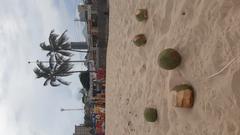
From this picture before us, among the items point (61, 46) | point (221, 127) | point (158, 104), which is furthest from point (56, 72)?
point (221, 127)

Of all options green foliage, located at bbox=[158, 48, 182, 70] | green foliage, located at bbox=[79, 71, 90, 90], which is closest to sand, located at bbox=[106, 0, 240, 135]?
green foliage, located at bbox=[158, 48, 182, 70]

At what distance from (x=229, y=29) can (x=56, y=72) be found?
24946 mm

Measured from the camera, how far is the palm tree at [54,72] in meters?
28.1

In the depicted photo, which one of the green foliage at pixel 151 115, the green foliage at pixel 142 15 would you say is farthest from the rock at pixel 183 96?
the green foliage at pixel 142 15

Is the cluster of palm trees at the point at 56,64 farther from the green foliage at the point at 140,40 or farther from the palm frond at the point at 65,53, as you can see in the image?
the green foliage at the point at 140,40

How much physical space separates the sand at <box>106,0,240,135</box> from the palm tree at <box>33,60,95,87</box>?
2089 centimetres

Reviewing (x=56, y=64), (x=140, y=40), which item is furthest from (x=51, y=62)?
(x=140, y=40)

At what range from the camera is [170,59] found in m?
4.76

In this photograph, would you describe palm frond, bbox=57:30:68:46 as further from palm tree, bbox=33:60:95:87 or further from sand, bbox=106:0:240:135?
sand, bbox=106:0:240:135

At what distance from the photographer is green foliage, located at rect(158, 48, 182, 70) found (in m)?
4.73

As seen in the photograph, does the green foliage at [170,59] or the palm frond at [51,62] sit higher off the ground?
the green foliage at [170,59]

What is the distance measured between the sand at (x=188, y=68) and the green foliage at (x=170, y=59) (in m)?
0.07

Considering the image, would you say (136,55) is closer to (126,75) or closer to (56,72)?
(126,75)

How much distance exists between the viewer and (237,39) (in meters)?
3.69
